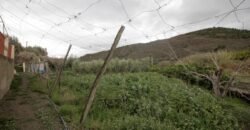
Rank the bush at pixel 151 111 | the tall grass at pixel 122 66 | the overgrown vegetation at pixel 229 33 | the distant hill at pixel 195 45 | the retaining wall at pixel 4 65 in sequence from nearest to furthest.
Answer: the bush at pixel 151 111 < the retaining wall at pixel 4 65 < the tall grass at pixel 122 66 < the distant hill at pixel 195 45 < the overgrown vegetation at pixel 229 33

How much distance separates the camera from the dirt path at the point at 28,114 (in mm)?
7176

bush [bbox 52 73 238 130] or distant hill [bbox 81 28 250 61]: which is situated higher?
distant hill [bbox 81 28 250 61]

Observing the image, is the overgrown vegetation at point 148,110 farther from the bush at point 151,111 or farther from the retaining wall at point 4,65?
the retaining wall at point 4,65

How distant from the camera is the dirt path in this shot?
7.18m

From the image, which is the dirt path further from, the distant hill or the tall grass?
the distant hill

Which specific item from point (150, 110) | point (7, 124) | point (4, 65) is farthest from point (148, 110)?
point (4, 65)

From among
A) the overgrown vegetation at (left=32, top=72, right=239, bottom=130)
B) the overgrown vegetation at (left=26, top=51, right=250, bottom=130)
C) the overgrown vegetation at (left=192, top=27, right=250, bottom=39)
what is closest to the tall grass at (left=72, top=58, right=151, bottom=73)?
the overgrown vegetation at (left=26, top=51, right=250, bottom=130)

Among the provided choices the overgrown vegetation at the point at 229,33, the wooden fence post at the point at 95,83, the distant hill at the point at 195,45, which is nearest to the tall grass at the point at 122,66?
the distant hill at the point at 195,45

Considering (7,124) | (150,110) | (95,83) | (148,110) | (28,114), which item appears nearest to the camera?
(95,83)

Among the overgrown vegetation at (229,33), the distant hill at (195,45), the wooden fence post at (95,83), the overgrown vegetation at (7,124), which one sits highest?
the overgrown vegetation at (229,33)

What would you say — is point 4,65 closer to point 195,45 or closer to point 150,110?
point 150,110

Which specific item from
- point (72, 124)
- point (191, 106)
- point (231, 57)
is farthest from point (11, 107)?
point (231, 57)

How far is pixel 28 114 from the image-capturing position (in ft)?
28.4

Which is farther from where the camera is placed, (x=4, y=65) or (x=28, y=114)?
(x=4, y=65)
